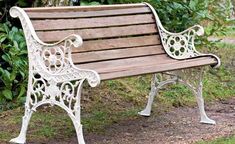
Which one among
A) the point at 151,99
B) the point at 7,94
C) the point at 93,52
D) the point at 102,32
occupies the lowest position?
the point at 151,99

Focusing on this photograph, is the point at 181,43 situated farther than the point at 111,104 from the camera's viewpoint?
No

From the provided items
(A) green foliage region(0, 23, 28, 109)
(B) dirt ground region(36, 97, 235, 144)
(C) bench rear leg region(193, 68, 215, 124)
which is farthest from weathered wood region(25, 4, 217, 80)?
(A) green foliage region(0, 23, 28, 109)

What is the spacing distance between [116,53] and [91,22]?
0.38 m

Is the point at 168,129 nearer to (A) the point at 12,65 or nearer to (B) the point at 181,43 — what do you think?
(B) the point at 181,43

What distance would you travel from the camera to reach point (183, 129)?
19.1 ft

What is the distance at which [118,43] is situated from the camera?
19.1 feet

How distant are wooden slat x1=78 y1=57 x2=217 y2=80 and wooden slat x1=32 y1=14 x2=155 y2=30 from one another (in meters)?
0.40

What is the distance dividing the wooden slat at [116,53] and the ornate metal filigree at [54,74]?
37 cm

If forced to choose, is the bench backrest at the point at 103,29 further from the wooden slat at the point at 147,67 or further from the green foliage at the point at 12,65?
the green foliage at the point at 12,65

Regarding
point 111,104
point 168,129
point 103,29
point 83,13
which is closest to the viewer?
point 83,13

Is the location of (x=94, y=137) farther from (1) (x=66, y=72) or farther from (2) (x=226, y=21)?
(2) (x=226, y=21)

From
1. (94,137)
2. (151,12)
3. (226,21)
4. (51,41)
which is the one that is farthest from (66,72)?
(226,21)

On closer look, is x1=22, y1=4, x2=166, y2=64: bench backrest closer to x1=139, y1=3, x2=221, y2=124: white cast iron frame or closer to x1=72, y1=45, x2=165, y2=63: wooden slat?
x1=72, y1=45, x2=165, y2=63: wooden slat

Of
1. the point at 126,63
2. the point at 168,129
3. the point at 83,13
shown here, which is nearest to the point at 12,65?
the point at 83,13
